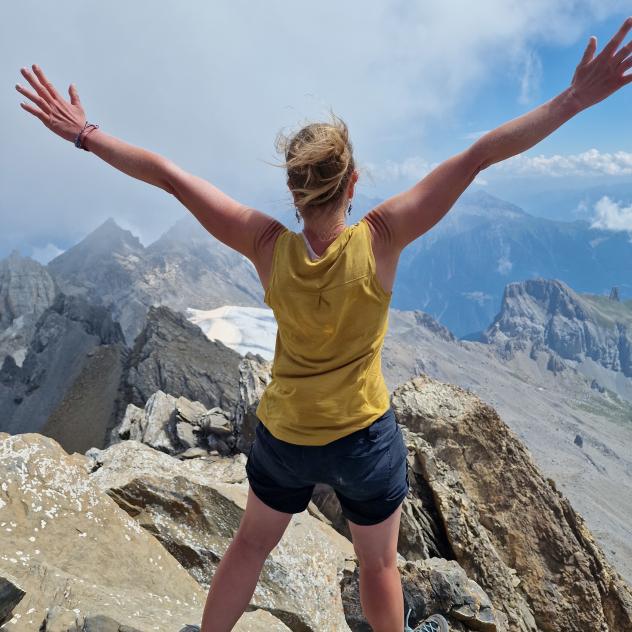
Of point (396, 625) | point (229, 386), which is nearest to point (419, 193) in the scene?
point (396, 625)

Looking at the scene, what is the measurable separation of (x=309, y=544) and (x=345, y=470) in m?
5.18

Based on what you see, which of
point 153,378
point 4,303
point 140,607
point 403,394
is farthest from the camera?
point 4,303

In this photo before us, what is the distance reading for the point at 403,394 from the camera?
14.3m

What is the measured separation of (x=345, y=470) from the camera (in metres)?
4.35

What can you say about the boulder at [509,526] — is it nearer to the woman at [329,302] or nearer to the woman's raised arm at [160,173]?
the woman at [329,302]

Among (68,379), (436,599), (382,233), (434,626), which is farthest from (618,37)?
(68,379)

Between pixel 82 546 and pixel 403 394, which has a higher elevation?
pixel 403 394

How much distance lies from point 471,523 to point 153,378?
5463cm

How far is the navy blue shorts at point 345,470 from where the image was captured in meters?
4.34

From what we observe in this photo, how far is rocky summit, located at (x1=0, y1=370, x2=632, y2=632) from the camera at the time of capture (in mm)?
6191

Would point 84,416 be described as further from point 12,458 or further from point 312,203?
point 312,203

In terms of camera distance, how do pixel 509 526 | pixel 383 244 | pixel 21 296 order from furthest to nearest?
1. pixel 21 296
2. pixel 509 526
3. pixel 383 244

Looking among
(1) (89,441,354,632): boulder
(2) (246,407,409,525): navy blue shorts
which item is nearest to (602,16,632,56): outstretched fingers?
(2) (246,407,409,525): navy blue shorts

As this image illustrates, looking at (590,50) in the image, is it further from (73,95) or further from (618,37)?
(73,95)
